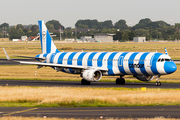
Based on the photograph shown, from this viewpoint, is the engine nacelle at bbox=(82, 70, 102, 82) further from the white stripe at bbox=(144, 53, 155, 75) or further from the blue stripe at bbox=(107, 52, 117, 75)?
the white stripe at bbox=(144, 53, 155, 75)

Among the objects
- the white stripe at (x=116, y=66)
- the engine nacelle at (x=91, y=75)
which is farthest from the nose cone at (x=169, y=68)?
the engine nacelle at (x=91, y=75)

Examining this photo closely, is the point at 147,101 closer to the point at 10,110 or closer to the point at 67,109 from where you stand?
the point at 67,109

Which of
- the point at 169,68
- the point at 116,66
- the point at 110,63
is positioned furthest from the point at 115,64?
the point at 169,68

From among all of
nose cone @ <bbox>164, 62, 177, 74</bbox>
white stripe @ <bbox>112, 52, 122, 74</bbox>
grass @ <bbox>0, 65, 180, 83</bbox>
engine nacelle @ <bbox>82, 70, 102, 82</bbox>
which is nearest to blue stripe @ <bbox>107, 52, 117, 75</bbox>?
white stripe @ <bbox>112, 52, 122, 74</bbox>

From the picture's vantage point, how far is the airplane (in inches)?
1598

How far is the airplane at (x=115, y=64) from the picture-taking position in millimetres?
40594

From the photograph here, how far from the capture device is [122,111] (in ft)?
76.4

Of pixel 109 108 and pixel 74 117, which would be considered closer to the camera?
pixel 74 117

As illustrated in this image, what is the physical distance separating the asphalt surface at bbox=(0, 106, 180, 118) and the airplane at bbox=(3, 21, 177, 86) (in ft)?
52.6

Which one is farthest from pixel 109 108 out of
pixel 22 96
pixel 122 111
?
pixel 22 96

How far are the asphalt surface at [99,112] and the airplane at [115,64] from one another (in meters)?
16.0

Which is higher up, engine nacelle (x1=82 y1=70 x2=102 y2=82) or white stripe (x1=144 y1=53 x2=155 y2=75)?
white stripe (x1=144 y1=53 x2=155 y2=75)

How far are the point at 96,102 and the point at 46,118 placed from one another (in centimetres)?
744

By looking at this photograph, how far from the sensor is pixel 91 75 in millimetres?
42906
